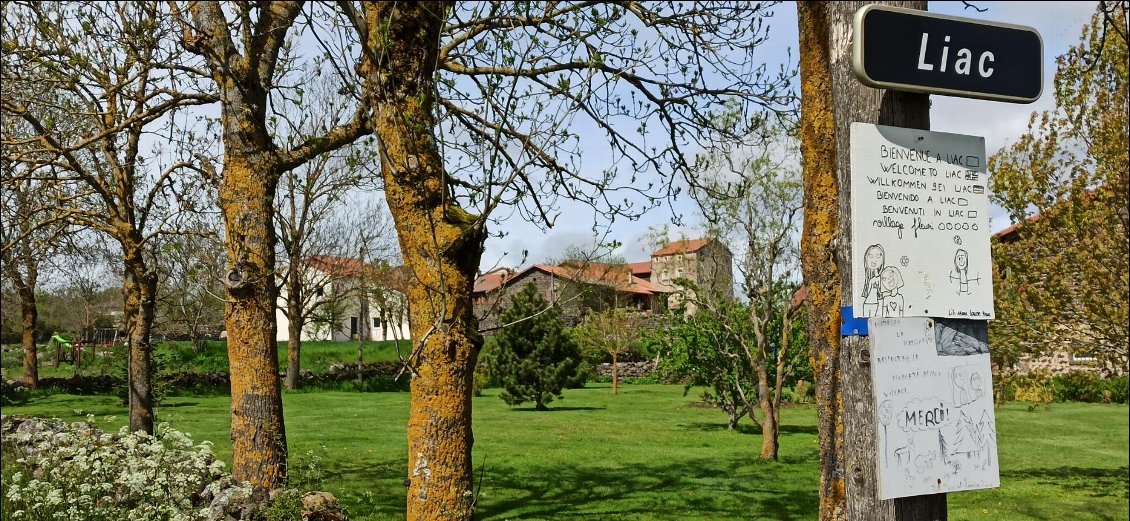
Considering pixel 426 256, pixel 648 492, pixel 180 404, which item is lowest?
pixel 648 492

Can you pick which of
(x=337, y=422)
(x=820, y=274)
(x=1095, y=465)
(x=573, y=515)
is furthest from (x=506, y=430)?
(x=820, y=274)

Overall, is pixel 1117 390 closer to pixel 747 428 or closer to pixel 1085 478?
pixel 747 428

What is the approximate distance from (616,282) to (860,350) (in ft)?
59.2

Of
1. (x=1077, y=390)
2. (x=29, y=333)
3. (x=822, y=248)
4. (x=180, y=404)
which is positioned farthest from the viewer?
(x=1077, y=390)

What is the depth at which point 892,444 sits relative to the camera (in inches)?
103

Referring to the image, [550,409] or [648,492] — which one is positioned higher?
[648,492]

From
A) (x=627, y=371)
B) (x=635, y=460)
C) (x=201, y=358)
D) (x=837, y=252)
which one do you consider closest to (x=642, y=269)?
(x=627, y=371)

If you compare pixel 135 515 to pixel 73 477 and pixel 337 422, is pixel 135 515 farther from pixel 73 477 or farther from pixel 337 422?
pixel 337 422

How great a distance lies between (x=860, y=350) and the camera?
8.79ft

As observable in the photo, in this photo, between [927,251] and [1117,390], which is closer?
[927,251]

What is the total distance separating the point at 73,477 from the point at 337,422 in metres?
12.9

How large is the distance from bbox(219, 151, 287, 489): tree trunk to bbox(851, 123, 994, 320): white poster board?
6278mm

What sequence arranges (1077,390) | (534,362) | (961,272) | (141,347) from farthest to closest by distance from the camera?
1. (1077,390)
2. (534,362)
3. (141,347)
4. (961,272)

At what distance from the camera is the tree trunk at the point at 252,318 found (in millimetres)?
7797
